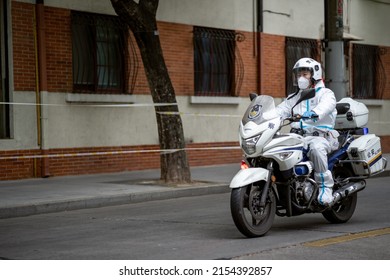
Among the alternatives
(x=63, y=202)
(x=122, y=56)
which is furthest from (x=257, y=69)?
(x=63, y=202)

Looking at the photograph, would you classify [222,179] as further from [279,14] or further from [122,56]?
[279,14]

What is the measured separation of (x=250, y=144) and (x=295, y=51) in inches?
544

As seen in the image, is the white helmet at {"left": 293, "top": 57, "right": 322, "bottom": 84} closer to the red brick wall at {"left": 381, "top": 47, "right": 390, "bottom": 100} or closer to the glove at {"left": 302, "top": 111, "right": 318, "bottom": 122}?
the glove at {"left": 302, "top": 111, "right": 318, "bottom": 122}

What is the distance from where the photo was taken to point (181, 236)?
884 centimetres

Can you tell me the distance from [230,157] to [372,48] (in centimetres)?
706

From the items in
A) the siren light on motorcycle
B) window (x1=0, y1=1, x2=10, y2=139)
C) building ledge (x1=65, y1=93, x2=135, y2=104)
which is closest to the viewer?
the siren light on motorcycle

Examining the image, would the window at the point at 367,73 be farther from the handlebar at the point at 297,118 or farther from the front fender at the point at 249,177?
the front fender at the point at 249,177

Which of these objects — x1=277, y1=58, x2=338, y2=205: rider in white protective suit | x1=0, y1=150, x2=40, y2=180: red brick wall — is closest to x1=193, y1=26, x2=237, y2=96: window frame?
x1=0, y1=150, x2=40, y2=180: red brick wall

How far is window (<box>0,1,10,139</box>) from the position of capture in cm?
1517

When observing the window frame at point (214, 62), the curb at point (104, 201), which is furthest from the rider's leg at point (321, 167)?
the window frame at point (214, 62)

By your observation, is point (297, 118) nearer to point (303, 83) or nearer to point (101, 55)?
point (303, 83)

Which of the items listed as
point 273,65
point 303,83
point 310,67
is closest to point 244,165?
point 303,83

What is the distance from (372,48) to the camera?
24344mm

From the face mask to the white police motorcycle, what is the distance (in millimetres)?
361
